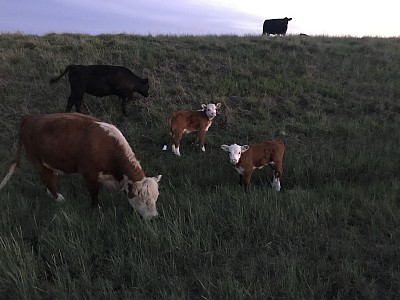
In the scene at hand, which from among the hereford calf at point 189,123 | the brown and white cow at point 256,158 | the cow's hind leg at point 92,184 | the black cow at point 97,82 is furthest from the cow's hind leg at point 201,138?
the cow's hind leg at point 92,184

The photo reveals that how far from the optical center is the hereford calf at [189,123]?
9703 mm

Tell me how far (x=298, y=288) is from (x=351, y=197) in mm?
3025

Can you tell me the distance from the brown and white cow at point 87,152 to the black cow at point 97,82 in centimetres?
429

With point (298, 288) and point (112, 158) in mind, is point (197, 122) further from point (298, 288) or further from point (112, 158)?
point (298, 288)

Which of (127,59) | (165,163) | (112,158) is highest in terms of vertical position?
(127,59)

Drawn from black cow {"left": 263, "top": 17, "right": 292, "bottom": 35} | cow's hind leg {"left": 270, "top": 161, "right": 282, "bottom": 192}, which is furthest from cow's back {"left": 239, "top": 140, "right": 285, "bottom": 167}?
black cow {"left": 263, "top": 17, "right": 292, "bottom": 35}

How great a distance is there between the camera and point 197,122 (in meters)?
9.92

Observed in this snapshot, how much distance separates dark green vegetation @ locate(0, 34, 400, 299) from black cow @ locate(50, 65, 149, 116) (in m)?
0.65

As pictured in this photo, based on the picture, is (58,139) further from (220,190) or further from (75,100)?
(75,100)

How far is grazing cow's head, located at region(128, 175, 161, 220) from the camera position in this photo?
5918mm

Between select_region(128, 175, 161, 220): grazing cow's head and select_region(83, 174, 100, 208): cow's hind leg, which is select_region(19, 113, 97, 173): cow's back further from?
select_region(128, 175, 161, 220): grazing cow's head

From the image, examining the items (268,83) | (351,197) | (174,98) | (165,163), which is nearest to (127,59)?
(174,98)

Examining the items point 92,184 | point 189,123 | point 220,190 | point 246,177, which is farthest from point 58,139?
point 189,123

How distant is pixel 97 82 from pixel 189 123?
3162 millimetres
